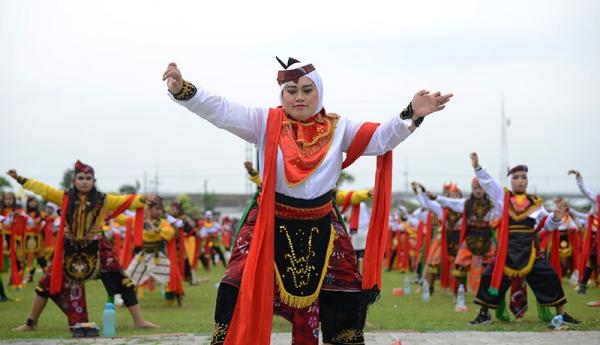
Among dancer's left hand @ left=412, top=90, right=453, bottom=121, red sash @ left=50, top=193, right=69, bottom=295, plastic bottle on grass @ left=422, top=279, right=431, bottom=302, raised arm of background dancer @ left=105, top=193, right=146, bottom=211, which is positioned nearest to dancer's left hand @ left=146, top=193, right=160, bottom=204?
raised arm of background dancer @ left=105, top=193, right=146, bottom=211

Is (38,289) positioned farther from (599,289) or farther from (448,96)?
(599,289)

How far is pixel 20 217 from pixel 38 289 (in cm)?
733

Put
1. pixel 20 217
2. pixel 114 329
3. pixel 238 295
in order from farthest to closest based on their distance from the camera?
pixel 20 217
pixel 114 329
pixel 238 295

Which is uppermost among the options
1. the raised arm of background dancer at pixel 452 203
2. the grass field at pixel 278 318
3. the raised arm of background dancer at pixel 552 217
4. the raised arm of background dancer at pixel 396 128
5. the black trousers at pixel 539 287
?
the raised arm of background dancer at pixel 396 128

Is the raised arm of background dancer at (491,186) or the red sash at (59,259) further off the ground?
the raised arm of background dancer at (491,186)

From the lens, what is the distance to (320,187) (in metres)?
4.98

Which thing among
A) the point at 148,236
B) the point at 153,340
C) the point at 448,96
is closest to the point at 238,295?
the point at 448,96

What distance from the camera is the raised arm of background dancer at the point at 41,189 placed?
8.91m

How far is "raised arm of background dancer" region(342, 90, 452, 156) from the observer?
4906 millimetres

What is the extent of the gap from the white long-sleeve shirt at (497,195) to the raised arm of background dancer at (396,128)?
4.08 m

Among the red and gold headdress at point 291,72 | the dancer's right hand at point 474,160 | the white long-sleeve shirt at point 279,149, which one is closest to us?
the white long-sleeve shirt at point 279,149

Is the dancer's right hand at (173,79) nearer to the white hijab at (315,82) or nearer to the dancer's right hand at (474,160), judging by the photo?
the white hijab at (315,82)

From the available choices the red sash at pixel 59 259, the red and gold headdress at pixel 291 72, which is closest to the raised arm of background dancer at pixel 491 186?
the red and gold headdress at pixel 291 72

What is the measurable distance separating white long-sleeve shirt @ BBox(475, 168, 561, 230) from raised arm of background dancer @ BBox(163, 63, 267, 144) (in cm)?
455
